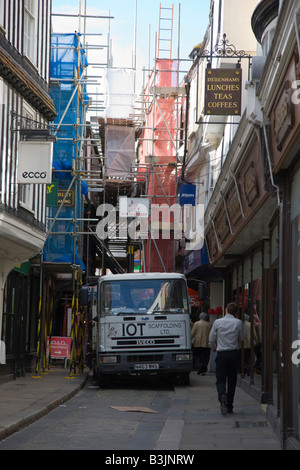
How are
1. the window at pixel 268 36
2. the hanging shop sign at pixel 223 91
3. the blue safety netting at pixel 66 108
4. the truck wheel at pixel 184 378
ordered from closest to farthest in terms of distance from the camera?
1. the window at pixel 268 36
2. the hanging shop sign at pixel 223 91
3. the truck wheel at pixel 184 378
4. the blue safety netting at pixel 66 108

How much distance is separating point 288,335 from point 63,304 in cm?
2344

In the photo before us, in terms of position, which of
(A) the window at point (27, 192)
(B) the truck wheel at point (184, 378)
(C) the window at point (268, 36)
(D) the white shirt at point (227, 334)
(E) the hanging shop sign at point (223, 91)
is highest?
(C) the window at point (268, 36)

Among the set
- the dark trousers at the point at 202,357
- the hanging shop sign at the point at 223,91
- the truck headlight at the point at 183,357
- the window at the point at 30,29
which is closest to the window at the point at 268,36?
the hanging shop sign at the point at 223,91

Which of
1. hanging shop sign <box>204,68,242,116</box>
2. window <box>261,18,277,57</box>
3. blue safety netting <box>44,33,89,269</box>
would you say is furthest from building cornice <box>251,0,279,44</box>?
blue safety netting <box>44,33,89,269</box>

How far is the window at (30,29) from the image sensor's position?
18.6 meters

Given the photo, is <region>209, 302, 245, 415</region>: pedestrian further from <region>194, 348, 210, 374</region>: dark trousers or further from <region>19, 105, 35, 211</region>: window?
<region>194, 348, 210, 374</region>: dark trousers

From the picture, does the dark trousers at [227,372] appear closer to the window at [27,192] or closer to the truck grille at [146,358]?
the truck grille at [146,358]

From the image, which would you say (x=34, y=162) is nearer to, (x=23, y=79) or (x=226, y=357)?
(x=23, y=79)

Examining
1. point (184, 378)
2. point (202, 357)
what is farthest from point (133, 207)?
point (184, 378)

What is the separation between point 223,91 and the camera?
58.5 feet

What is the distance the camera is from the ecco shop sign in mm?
16719

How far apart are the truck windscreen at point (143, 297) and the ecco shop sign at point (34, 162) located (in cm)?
386

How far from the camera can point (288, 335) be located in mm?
9133
